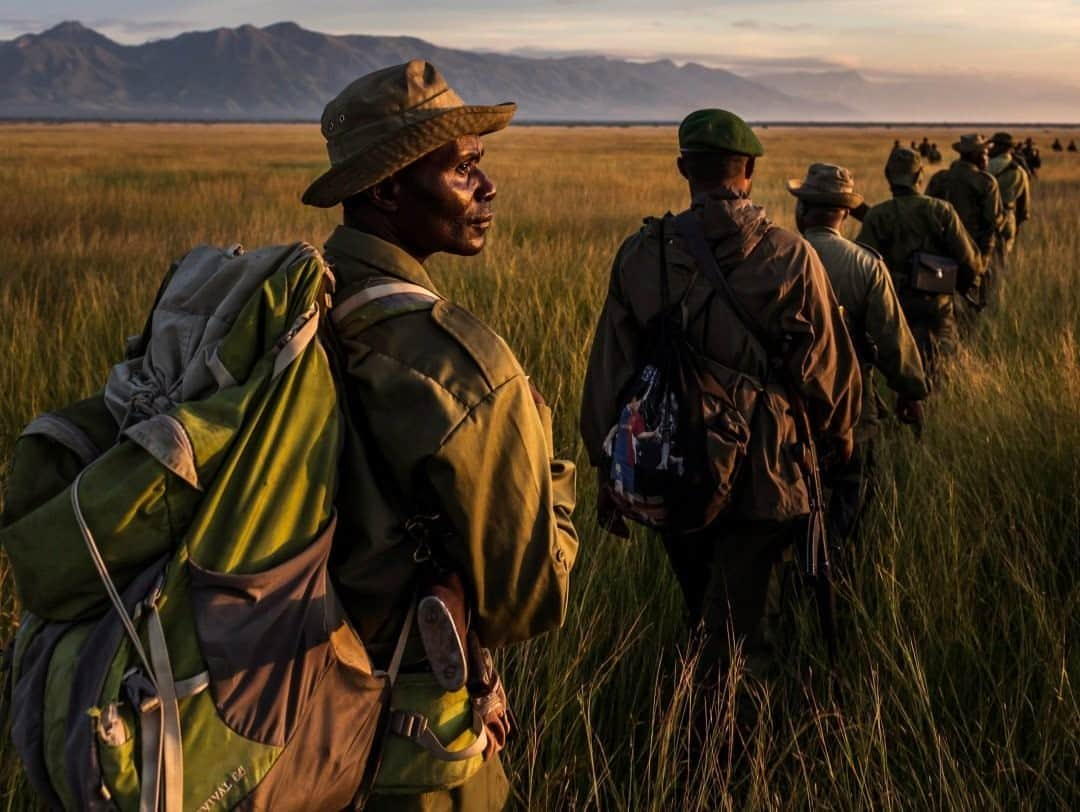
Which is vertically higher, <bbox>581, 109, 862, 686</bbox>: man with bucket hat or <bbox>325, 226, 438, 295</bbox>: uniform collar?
<bbox>325, 226, 438, 295</bbox>: uniform collar

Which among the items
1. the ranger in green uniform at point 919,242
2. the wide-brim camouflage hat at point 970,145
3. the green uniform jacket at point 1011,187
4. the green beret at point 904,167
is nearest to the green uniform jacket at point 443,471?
the ranger in green uniform at point 919,242

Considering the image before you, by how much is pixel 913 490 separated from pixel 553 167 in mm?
24025

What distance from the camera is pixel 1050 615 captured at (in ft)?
11.1

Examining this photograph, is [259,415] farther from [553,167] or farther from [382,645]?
[553,167]

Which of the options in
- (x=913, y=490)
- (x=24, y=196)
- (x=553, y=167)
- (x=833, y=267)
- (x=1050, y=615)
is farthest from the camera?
(x=553, y=167)

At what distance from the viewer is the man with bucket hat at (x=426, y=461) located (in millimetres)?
1554

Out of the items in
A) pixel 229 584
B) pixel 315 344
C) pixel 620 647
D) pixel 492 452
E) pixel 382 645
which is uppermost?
pixel 315 344

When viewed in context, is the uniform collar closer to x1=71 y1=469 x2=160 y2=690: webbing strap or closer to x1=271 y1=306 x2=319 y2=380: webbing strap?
x1=271 y1=306 x2=319 y2=380: webbing strap

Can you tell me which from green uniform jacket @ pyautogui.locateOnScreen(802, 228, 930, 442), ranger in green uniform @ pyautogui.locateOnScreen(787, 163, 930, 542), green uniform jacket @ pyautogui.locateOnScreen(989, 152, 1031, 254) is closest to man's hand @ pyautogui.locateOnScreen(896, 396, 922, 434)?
ranger in green uniform @ pyautogui.locateOnScreen(787, 163, 930, 542)

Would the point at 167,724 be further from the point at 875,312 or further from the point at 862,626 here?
the point at 875,312

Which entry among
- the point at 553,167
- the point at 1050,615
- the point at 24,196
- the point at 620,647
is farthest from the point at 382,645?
the point at 553,167

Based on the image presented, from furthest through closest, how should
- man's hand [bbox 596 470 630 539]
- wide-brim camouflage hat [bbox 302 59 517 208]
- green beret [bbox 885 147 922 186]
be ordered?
1. green beret [bbox 885 147 922 186]
2. man's hand [bbox 596 470 630 539]
3. wide-brim camouflage hat [bbox 302 59 517 208]

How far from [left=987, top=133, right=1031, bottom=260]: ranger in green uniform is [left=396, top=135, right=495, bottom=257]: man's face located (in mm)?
9201

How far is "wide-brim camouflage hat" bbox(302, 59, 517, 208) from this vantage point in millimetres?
1686
